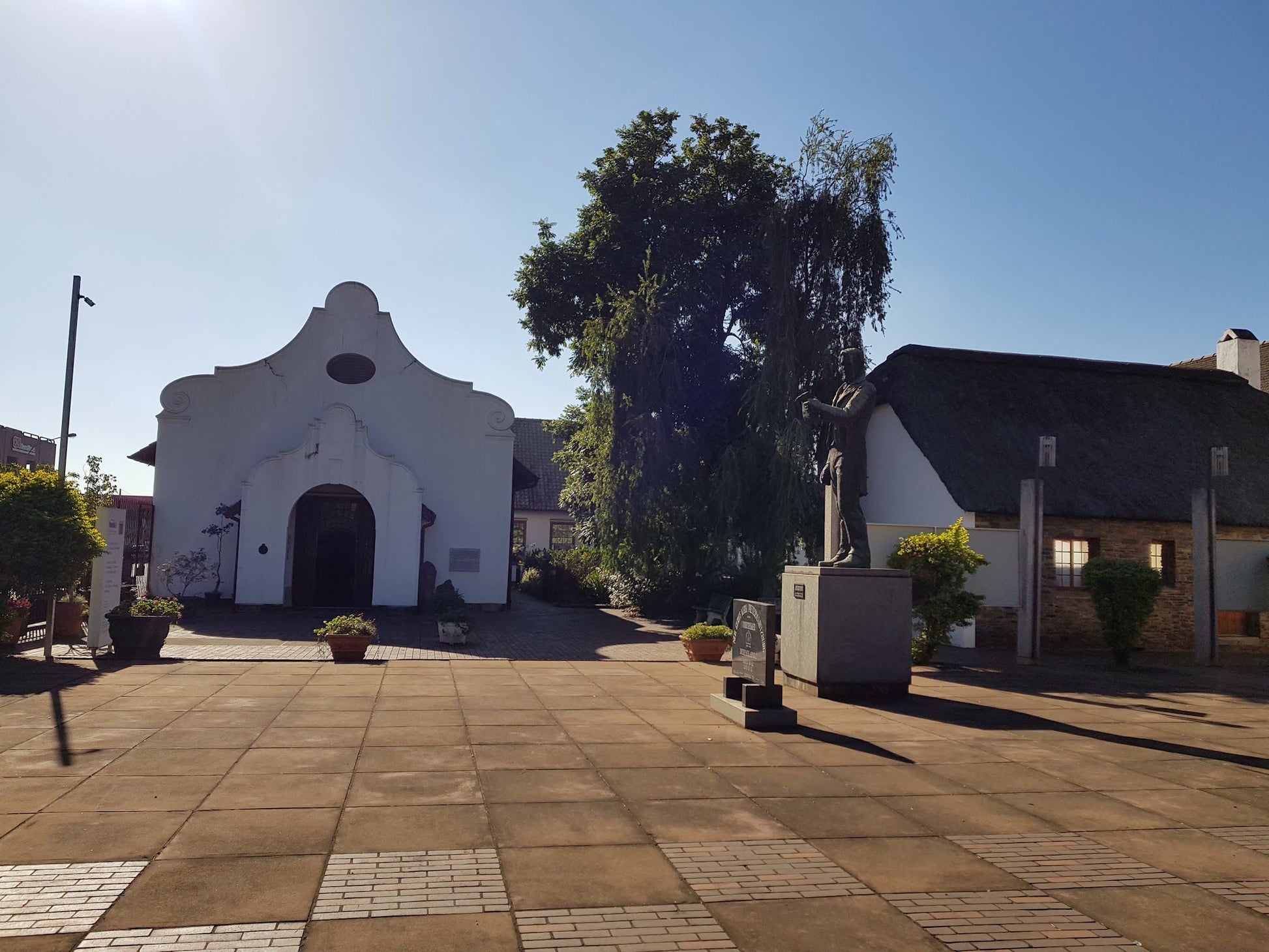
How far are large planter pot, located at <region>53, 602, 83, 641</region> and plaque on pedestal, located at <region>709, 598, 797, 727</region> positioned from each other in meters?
11.9

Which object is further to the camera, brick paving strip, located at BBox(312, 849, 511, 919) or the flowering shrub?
the flowering shrub

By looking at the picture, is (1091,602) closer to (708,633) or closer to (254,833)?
(708,633)

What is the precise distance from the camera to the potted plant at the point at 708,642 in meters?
14.6

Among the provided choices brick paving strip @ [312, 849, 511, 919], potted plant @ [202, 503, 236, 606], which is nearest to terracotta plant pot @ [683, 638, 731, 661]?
brick paving strip @ [312, 849, 511, 919]

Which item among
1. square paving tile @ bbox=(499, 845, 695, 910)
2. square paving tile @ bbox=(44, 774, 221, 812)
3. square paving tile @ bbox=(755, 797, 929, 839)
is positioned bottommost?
square paving tile @ bbox=(44, 774, 221, 812)

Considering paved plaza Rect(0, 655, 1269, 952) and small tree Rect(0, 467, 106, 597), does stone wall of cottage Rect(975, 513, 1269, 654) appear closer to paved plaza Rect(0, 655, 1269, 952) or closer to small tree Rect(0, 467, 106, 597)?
paved plaza Rect(0, 655, 1269, 952)

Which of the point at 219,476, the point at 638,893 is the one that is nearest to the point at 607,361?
the point at 219,476

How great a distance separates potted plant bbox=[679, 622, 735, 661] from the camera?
48.0ft

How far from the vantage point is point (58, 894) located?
416 centimetres

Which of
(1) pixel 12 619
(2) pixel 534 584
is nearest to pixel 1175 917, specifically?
(1) pixel 12 619

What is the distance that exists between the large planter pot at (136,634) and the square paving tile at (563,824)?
31.0ft

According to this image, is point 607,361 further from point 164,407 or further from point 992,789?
point 992,789

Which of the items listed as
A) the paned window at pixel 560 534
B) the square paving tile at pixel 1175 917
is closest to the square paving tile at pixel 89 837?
the square paving tile at pixel 1175 917

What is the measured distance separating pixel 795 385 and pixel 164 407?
17.1m
